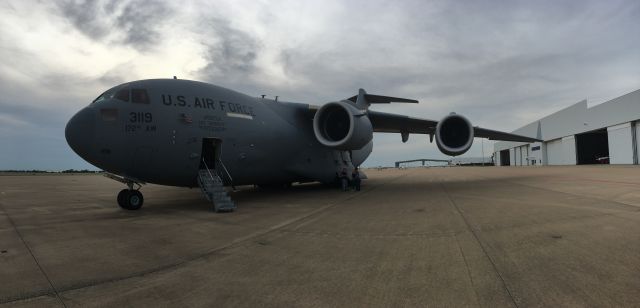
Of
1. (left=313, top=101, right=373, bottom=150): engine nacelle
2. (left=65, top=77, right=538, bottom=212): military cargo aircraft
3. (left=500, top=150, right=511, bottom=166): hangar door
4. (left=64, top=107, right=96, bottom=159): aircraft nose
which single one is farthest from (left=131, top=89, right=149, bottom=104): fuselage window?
(left=500, top=150, right=511, bottom=166): hangar door

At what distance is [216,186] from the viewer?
9.85 metres

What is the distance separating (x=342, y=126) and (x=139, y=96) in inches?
287

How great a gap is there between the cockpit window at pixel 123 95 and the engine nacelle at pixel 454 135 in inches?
400

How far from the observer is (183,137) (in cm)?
978

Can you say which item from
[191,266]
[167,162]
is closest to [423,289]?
[191,266]

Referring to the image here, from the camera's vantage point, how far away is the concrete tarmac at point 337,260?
3.02 m

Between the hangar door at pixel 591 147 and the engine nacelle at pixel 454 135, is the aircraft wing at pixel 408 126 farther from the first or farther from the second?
the hangar door at pixel 591 147

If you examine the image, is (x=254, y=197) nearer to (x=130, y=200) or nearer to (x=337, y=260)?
(x=130, y=200)

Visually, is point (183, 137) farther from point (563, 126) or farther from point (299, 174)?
point (563, 126)

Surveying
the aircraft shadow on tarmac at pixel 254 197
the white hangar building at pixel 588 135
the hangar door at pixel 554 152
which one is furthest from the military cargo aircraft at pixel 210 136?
the hangar door at pixel 554 152

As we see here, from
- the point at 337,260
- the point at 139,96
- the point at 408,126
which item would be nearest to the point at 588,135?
the point at 408,126

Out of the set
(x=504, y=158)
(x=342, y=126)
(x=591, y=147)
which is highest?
(x=591, y=147)

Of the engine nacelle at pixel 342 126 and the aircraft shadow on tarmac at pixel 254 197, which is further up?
the engine nacelle at pixel 342 126

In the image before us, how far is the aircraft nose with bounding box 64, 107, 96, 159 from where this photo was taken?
849 cm
